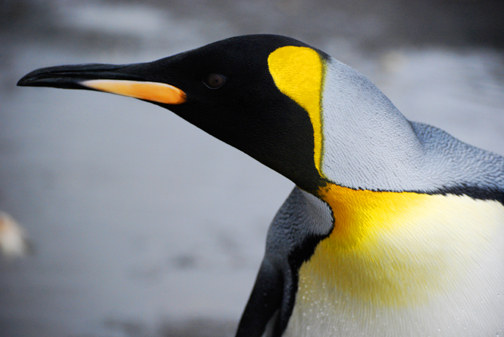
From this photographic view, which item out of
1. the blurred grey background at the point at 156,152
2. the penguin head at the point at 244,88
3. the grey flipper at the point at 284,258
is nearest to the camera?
the penguin head at the point at 244,88

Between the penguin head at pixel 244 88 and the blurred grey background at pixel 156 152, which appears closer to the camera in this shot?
the penguin head at pixel 244 88

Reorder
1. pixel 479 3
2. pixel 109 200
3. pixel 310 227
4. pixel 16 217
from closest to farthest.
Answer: pixel 310 227 < pixel 16 217 < pixel 109 200 < pixel 479 3

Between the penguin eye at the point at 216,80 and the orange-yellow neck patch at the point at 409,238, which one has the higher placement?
the penguin eye at the point at 216,80

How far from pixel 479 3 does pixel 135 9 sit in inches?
81.5

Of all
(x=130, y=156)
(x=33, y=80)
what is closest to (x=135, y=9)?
(x=130, y=156)

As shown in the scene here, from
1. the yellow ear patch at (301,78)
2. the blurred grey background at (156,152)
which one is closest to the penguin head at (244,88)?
the yellow ear patch at (301,78)

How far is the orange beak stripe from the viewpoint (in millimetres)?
492

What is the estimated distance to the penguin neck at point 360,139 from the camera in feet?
1.62

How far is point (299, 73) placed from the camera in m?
0.49

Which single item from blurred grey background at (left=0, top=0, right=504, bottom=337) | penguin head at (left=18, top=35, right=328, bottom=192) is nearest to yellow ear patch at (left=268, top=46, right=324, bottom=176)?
penguin head at (left=18, top=35, right=328, bottom=192)

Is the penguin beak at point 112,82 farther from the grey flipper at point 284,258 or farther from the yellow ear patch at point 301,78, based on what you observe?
the grey flipper at point 284,258

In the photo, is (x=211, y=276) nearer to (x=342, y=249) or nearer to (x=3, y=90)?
(x=342, y=249)

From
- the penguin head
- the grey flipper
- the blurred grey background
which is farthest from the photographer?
the blurred grey background

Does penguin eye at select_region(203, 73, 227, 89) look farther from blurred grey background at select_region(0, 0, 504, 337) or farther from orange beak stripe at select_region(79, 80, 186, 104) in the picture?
blurred grey background at select_region(0, 0, 504, 337)
